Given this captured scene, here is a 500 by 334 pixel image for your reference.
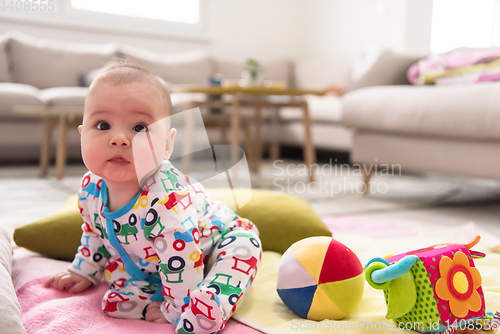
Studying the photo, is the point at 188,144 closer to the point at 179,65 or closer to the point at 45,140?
the point at 45,140

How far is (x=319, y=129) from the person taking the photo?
3.01 meters

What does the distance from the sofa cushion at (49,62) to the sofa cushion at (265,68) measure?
3.04 feet

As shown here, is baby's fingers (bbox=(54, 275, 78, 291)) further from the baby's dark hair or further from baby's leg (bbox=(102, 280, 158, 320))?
the baby's dark hair

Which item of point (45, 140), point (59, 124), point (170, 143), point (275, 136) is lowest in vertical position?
point (275, 136)

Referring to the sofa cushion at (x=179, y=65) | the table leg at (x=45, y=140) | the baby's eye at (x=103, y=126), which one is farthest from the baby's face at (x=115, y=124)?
the sofa cushion at (x=179, y=65)

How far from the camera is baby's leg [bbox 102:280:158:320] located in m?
0.65

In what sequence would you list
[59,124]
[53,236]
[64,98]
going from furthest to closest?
[64,98] → [59,124] → [53,236]

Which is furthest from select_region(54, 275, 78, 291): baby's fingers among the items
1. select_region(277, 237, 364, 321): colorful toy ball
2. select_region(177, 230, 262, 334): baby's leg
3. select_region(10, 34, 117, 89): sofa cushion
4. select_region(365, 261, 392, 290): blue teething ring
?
select_region(10, 34, 117, 89): sofa cushion

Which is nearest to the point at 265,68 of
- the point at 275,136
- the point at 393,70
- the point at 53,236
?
the point at 275,136

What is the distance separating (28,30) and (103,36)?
23.6 inches

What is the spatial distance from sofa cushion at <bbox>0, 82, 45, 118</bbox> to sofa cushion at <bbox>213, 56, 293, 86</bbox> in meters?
1.59

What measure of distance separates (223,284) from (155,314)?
118 millimetres

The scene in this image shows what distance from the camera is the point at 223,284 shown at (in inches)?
24.6

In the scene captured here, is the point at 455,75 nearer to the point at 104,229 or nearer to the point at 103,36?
the point at 104,229
